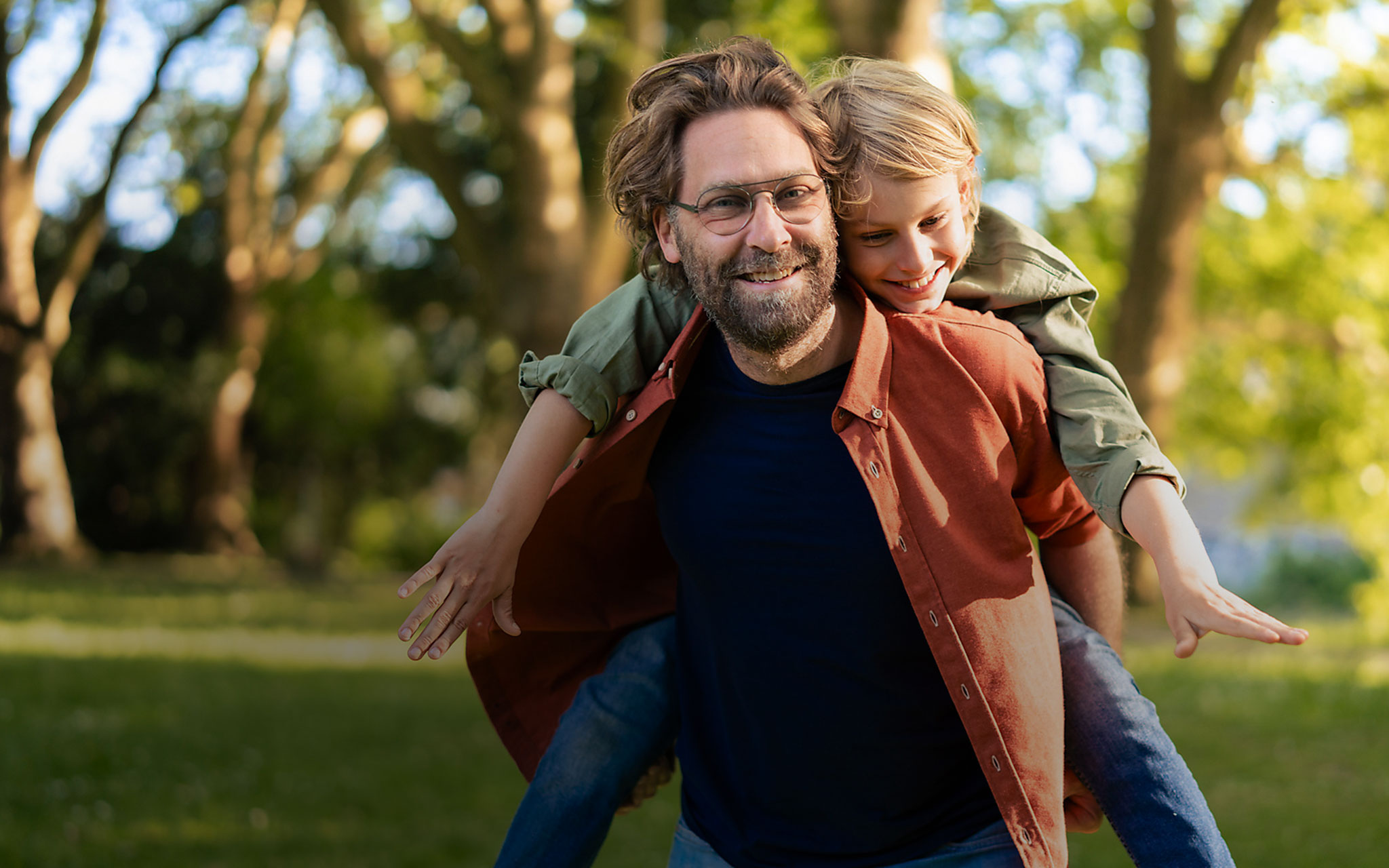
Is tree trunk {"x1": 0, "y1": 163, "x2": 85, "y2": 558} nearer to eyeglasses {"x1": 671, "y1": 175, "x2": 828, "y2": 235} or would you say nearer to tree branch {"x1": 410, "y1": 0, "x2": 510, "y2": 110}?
tree branch {"x1": 410, "y1": 0, "x2": 510, "y2": 110}

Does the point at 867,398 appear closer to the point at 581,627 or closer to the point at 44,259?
the point at 581,627

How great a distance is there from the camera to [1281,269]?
60.2ft

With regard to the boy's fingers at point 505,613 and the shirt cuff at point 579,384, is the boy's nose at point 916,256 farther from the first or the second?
the boy's fingers at point 505,613

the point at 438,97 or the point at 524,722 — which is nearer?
the point at 524,722

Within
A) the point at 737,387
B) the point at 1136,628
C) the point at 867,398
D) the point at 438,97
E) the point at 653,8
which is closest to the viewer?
the point at 867,398

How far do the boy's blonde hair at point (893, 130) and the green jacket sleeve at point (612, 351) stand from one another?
0.45 metres

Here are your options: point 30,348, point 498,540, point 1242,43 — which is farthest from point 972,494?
point 30,348

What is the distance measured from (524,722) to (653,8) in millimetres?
9762

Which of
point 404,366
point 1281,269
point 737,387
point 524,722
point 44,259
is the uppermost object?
point 737,387

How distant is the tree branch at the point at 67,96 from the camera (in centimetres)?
1952

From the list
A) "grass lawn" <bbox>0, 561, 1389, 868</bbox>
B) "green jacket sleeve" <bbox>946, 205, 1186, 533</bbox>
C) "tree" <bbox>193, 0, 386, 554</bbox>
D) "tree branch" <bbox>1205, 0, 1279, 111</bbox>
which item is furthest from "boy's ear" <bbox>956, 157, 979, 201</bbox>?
"tree" <bbox>193, 0, 386, 554</bbox>

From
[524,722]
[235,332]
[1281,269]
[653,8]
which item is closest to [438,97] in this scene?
[235,332]

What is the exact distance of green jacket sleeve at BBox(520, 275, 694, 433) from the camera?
2654mm

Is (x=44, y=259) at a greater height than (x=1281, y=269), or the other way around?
(x=1281, y=269)
